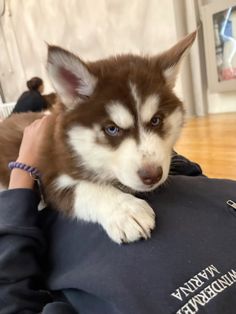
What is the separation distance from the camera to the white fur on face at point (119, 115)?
959 mm

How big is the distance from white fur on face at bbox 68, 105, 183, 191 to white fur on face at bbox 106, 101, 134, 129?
36 millimetres

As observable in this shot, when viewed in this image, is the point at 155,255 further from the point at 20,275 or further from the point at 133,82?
the point at 133,82

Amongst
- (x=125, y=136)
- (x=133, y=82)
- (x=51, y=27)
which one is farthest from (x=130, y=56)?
(x=51, y=27)

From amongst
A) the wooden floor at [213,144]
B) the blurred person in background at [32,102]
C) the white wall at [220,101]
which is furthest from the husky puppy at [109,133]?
the white wall at [220,101]

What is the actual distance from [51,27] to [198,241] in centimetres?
583

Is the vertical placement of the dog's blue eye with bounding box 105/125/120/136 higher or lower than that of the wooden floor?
higher

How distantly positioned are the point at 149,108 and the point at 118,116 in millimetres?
90

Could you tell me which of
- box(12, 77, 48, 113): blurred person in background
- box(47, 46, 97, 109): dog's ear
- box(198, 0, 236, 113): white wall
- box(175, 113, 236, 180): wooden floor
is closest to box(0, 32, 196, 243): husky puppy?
box(47, 46, 97, 109): dog's ear

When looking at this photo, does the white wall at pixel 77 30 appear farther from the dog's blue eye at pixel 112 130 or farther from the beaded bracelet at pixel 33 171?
the dog's blue eye at pixel 112 130

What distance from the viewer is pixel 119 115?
96 centimetres

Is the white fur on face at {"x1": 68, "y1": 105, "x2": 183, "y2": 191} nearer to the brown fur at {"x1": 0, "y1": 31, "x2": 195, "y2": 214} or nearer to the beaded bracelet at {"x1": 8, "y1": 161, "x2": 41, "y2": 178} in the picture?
the brown fur at {"x1": 0, "y1": 31, "x2": 195, "y2": 214}

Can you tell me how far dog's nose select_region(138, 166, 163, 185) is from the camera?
0.90m

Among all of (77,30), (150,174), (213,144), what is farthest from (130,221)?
(77,30)

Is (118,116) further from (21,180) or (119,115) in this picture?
(21,180)
